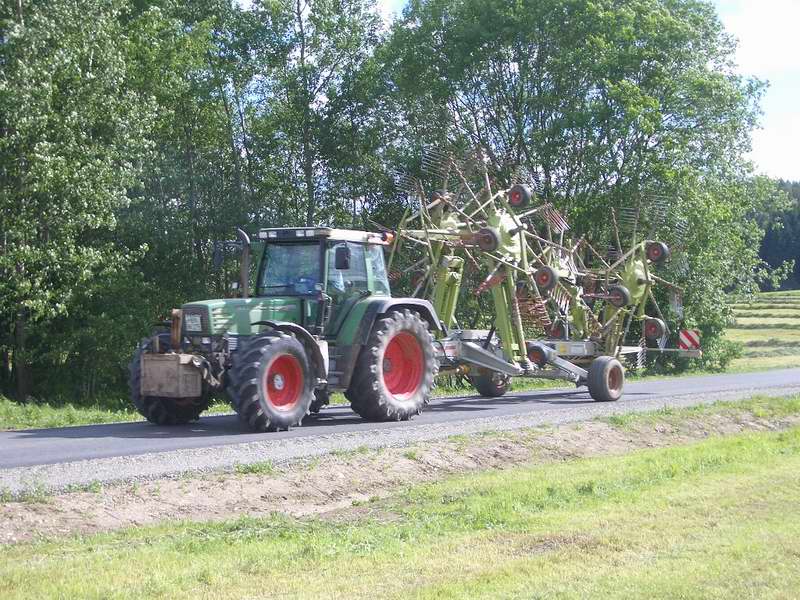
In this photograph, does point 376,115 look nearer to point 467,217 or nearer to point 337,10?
point 337,10

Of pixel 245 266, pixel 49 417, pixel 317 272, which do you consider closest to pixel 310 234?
pixel 317 272

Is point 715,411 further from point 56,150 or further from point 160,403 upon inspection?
point 56,150

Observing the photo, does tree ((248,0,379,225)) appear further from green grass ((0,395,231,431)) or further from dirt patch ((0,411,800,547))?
dirt patch ((0,411,800,547))

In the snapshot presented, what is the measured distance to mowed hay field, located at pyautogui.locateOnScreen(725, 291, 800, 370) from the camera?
42656 mm

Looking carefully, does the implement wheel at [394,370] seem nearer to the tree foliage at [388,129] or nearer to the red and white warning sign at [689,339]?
the tree foliage at [388,129]

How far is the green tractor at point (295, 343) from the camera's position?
14211 millimetres

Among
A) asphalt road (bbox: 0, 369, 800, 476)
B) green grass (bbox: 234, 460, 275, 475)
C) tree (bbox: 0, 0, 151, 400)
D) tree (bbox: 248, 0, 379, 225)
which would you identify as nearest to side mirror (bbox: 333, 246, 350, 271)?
asphalt road (bbox: 0, 369, 800, 476)

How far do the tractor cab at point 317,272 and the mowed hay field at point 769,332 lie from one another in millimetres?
24341

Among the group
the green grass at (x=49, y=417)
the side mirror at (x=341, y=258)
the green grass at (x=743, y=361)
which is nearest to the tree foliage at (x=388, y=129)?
the green grass at (x=743, y=361)

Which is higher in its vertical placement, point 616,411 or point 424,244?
point 424,244

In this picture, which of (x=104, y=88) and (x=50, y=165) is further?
(x=104, y=88)

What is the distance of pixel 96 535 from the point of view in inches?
333

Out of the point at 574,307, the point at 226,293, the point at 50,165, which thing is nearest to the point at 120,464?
the point at 50,165

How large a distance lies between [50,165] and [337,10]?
549 inches
